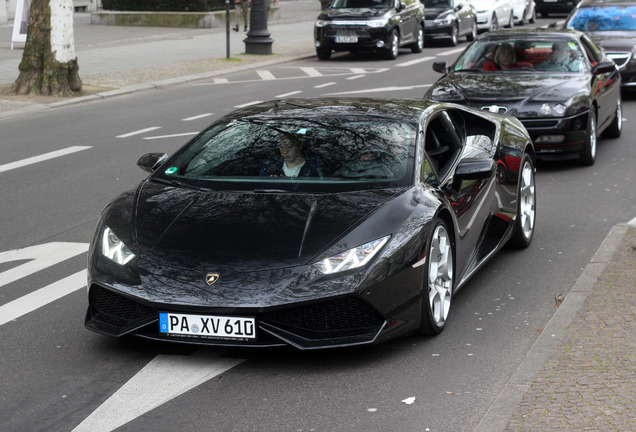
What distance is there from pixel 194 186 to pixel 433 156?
164cm

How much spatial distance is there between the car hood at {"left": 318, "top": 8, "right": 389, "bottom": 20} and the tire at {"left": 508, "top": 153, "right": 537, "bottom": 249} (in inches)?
737

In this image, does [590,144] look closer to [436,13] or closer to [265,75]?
[265,75]

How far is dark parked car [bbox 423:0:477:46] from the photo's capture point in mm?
31016

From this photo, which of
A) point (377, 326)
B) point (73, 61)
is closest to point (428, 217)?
point (377, 326)

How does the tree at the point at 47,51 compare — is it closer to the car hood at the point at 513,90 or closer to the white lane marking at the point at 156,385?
the car hood at the point at 513,90

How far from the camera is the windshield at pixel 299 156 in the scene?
6.52m

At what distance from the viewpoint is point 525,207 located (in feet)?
28.2

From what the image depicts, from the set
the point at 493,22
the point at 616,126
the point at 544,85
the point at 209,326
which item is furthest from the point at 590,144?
the point at 493,22

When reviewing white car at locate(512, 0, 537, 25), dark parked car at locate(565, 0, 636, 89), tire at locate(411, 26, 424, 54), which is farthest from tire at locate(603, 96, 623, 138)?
white car at locate(512, 0, 537, 25)

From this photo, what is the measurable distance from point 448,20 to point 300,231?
85.9ft

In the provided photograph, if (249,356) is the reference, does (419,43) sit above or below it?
below

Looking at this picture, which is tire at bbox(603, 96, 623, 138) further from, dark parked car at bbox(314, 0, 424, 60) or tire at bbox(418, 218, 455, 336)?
dark parked car at bbox(314, 0, 424, 60)

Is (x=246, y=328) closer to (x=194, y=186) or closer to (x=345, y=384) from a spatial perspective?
A: (x=345, y=384)

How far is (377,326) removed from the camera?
18.9 feet
